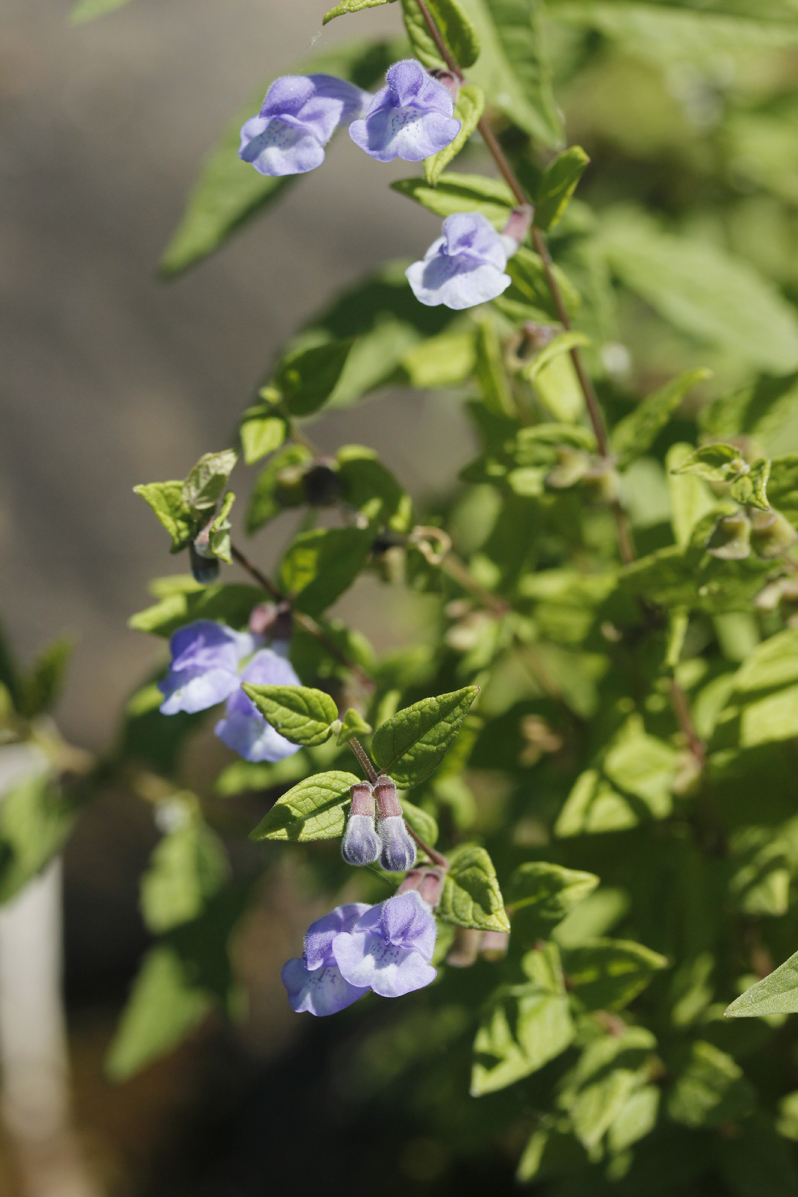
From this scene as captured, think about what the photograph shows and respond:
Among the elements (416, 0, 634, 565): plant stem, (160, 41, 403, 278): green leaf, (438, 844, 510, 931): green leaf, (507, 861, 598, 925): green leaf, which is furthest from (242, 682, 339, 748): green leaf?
(160, 41, 403, 278): green leaf

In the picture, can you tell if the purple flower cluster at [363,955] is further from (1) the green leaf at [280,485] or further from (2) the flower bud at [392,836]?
(1) the green leaf at [280,485]

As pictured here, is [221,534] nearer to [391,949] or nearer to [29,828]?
[391,949]

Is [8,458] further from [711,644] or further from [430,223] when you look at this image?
[711,644]

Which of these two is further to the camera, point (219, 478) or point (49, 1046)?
point (49, 1046)

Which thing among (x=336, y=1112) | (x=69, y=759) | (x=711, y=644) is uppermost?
(x=69, y=759)

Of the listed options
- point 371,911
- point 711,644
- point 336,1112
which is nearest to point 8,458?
point 336,1112

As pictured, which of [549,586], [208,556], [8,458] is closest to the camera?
[208,556]
